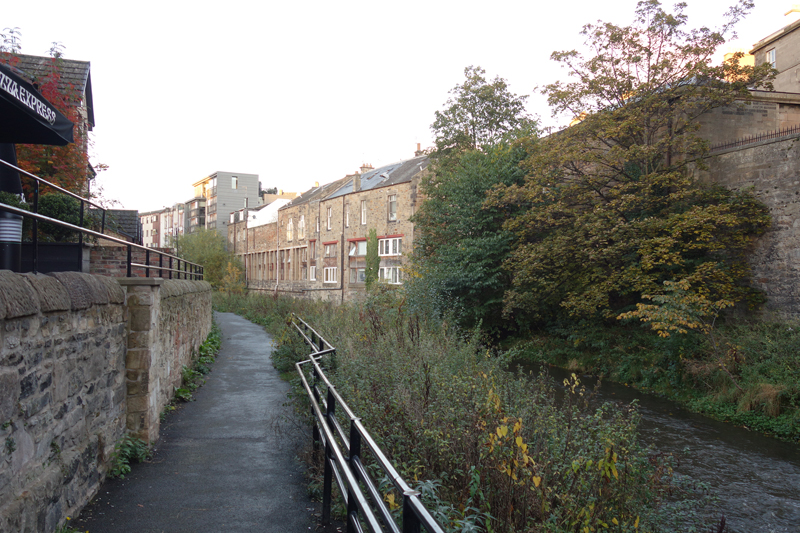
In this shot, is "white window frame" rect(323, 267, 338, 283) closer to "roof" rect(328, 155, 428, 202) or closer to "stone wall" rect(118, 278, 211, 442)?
"roof" rect(328, 155, 428, 202)

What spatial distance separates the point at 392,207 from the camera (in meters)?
34.3

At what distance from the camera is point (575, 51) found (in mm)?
18172

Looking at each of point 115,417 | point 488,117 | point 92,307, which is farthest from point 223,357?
point 488,117

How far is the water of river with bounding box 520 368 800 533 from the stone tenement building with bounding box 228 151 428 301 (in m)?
15.6

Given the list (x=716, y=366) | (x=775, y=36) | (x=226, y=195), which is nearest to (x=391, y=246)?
(x=716, y=366)

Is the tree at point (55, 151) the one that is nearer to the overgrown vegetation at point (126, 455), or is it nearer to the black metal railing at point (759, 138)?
the overgrown vegetation at point (126, 455)

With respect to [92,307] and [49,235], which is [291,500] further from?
[49,235]

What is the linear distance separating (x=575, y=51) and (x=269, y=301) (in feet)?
67.3

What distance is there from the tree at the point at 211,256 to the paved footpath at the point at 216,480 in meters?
46.7

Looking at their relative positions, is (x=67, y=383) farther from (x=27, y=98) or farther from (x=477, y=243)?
(x=477, y=243)

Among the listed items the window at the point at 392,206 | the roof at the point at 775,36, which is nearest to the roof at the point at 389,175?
the window at the point at 392,206

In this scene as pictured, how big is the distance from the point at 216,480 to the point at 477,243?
1634 cm

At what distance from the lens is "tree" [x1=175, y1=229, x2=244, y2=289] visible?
54.6m

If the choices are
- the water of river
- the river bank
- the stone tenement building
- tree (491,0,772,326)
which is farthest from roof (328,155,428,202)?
the water of river
